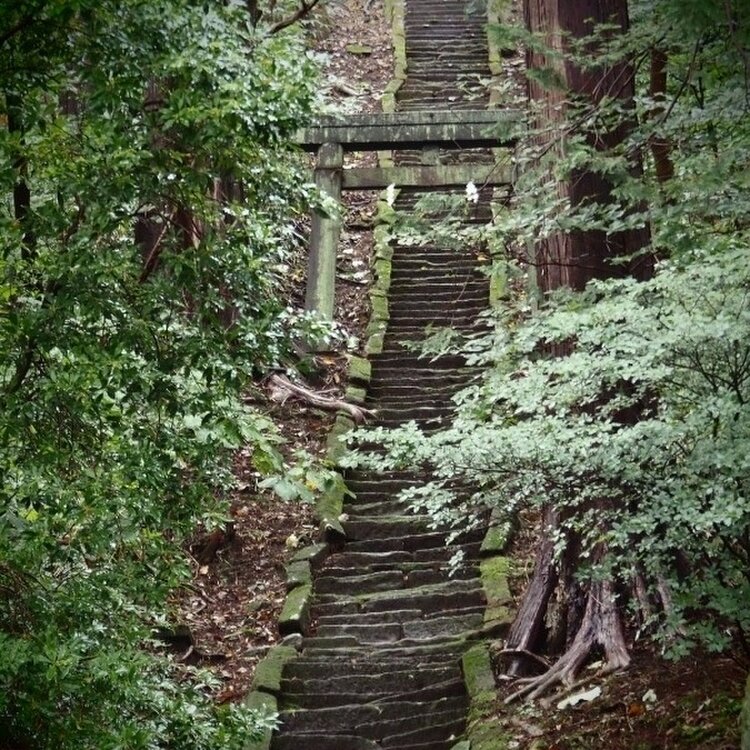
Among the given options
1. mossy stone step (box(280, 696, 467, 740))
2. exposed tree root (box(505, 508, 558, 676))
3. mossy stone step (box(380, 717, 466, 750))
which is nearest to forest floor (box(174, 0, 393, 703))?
mossy stone step (box(280, 696, 467, 740))

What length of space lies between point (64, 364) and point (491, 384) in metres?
2.39

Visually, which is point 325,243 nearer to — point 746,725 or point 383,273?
point 383,273

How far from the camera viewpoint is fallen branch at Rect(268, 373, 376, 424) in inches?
480

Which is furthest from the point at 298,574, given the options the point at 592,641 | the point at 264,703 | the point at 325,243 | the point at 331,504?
the point at 325,243

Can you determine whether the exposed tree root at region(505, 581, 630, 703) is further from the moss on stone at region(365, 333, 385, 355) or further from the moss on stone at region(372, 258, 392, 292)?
the moss on stone at region(372, 258, 392, 292)

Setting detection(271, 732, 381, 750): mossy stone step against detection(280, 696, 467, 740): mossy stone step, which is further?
detection(280, 696, 467, 740): mossy stone step

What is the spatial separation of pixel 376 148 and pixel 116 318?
9543mm

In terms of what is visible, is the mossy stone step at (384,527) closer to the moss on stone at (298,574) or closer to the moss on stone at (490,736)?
the moss on stone at (298,574)

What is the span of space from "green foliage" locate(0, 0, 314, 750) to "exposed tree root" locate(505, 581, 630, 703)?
86.1 inches

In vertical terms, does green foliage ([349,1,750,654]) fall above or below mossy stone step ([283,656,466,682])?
above

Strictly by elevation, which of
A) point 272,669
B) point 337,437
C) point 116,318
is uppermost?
point 337,437

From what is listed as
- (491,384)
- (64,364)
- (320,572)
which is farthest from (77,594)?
(320,572)

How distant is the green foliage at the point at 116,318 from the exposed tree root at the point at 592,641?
7.18 ft

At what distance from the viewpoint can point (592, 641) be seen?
6625 mm
